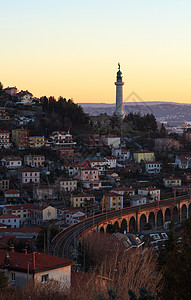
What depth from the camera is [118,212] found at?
110 ft

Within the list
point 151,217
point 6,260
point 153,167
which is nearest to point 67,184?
point 151,217

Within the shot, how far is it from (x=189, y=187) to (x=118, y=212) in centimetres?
1157

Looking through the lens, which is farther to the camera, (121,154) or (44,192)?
(121,154)

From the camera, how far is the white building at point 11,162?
135 feet

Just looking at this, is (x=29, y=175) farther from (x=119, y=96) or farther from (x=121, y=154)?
(x=119, y=96)

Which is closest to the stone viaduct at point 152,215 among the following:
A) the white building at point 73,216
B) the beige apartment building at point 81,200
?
the white building at point 73,216

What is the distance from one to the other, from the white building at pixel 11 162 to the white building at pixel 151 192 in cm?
957

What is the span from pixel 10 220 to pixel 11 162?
11735mm

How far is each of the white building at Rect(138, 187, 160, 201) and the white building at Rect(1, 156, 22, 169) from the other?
957cm

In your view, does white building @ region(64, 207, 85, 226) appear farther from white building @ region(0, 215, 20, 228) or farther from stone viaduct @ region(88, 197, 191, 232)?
white building @ region(0, 215, 20, 228)

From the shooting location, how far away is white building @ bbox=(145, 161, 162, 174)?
4550 cm

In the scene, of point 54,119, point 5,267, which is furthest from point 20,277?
point 54,119

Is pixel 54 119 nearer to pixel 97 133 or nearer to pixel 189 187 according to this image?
pixel 97 133

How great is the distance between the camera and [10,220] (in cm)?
3020
